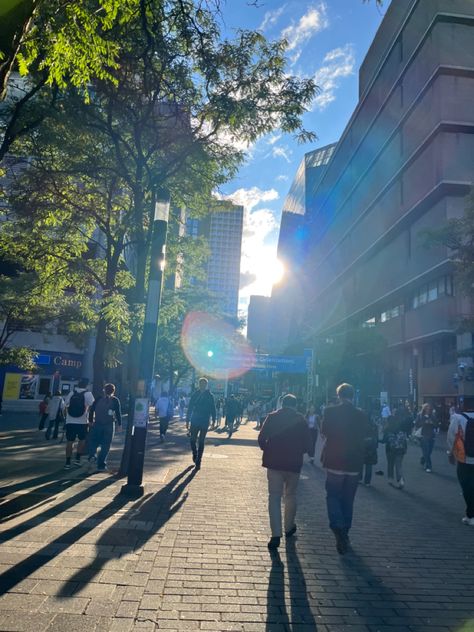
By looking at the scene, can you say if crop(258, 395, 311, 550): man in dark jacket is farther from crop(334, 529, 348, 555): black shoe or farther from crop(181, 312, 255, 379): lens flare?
crop(181, 312, 255, 379): lens flare

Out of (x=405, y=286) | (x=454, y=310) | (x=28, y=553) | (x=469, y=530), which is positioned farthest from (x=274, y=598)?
(x=405, y=286)

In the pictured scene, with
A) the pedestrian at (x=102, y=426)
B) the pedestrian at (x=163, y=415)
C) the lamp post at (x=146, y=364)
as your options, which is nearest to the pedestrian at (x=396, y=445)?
the lamp post at (x=146, y=364)

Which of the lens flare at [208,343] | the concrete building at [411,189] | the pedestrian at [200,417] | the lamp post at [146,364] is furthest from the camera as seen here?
the lens flare at [208,343]

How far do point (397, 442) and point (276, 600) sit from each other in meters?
7.01

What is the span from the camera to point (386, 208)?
39625 mm

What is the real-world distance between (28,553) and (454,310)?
29430mm

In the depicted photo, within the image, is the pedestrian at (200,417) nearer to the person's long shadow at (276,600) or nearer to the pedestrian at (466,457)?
the pedestrian at (466,457)

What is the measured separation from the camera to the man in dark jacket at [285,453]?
18.8ft

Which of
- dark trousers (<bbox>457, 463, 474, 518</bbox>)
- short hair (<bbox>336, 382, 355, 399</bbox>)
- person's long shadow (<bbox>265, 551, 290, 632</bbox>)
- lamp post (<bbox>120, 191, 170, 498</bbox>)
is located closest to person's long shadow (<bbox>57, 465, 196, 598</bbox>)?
lamp post (<bbox>120, 191, 170, 498</bbox>)

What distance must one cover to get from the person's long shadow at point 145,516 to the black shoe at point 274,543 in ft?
4.44

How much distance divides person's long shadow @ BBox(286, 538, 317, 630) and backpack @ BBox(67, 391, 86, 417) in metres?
5.90

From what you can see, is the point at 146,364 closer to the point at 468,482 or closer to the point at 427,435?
the point at 468,482

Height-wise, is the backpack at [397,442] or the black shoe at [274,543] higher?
the backpack at [397,442]

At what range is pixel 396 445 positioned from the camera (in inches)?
402
